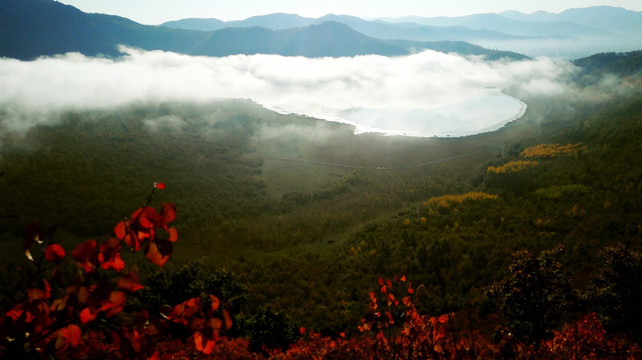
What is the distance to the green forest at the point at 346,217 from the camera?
1655cm

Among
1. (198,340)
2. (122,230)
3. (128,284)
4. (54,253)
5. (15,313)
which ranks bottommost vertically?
(198,340)

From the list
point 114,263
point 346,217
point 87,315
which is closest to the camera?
point 87,315

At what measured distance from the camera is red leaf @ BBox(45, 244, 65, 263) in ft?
8.60

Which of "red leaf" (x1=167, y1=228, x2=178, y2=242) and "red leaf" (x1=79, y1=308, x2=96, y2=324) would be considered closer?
"red leaf" (x1=79, y1=308, x2=96, y2=324)

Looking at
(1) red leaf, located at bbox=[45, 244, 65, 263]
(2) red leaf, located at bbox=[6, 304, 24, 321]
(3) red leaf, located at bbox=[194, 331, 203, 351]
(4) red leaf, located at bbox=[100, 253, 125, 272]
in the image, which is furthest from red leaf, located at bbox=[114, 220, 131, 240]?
(3) red leaf, located at bbox=[194, 331, 203, 351]

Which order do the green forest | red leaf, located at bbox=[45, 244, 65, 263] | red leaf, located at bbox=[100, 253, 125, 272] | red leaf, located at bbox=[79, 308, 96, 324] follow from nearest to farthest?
red leaf, located at bbox=[79, 308, 96, 324], red leaf, located at bbox=[45, 244, 65, 263], red leaf, located at bbox=[100, 253, 125, 272], the green forest

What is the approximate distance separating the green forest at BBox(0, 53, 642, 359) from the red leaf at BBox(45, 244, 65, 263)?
0.09m

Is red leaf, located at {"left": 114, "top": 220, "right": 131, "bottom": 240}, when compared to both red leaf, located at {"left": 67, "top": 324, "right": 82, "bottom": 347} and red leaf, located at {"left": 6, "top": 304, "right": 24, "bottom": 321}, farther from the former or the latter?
red leaf, located at {"left": 6, "top": 304, "right": 24, "bottom": 321}

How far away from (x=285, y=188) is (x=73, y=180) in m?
43.3

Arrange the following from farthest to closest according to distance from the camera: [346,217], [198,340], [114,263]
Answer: [346,217]
[114,263]
[198,340]

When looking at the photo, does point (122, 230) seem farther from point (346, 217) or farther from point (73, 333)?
point (346, 217)

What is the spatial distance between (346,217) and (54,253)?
54.4 metres

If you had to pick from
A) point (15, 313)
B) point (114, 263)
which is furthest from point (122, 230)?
point (15, 313)

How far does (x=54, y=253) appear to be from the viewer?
267cm
